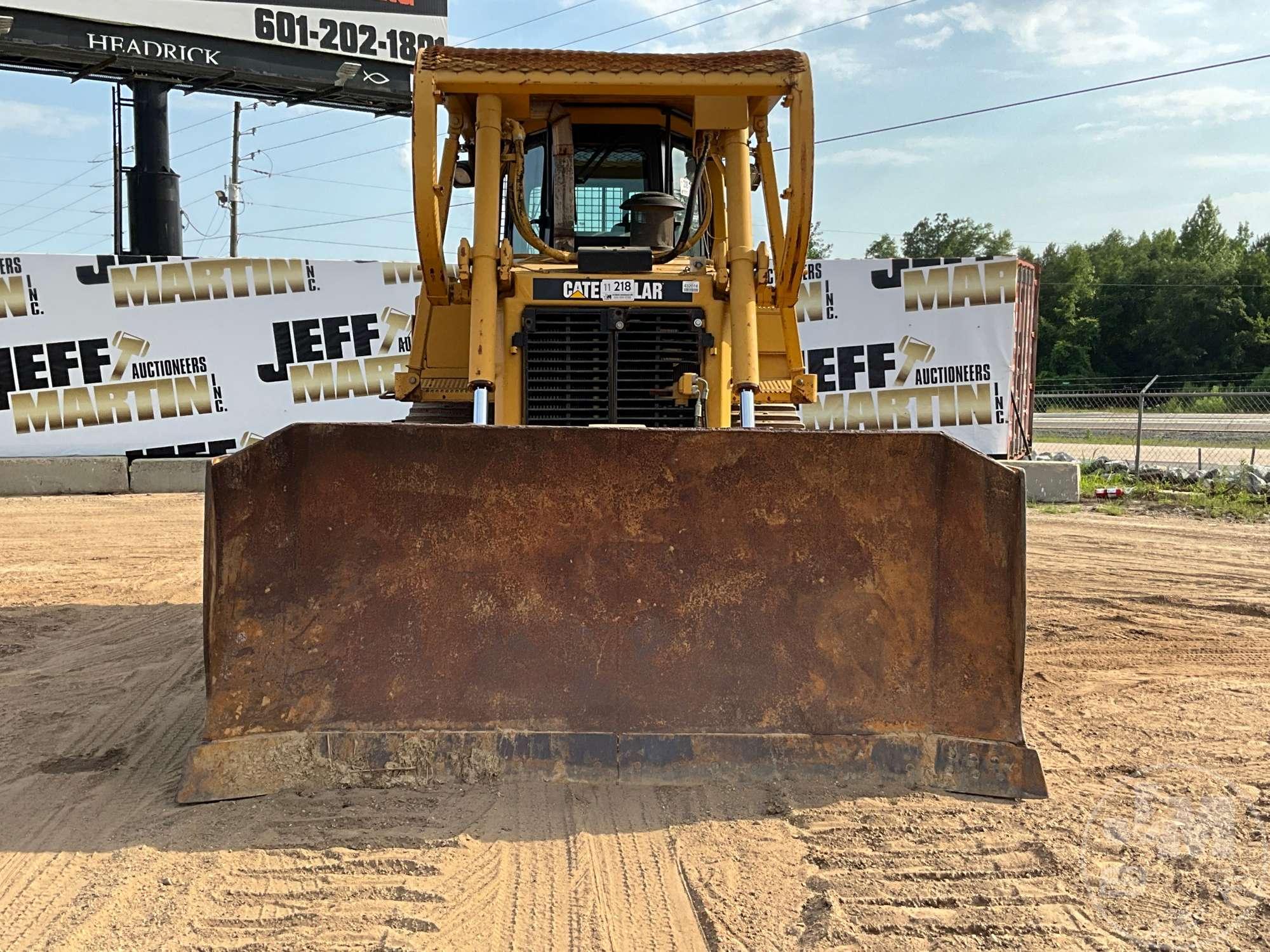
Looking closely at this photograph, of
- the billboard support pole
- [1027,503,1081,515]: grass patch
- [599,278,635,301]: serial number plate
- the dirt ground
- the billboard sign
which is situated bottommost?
the dirt ground

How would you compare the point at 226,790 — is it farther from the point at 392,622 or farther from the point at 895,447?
the point at 895,447

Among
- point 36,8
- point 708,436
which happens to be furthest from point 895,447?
point 36,8

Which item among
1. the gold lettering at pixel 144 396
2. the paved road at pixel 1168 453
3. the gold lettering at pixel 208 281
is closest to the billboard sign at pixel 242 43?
the gold lettering at pixel 208 281

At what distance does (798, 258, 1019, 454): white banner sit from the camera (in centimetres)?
1315

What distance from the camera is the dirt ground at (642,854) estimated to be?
2.79m

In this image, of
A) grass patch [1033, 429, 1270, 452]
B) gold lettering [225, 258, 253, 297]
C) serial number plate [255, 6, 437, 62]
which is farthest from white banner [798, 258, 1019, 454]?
serial number plate [255, 6, 437, 62]

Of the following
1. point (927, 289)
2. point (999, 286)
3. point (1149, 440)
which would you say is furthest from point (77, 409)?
point (1149, 440)

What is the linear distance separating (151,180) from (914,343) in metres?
14.5

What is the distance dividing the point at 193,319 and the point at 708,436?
36.8ft

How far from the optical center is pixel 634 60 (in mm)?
5266

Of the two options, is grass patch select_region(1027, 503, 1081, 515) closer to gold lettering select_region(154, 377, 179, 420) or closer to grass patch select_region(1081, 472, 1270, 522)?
grass patch select_region(1081, 472, 1270, 522)

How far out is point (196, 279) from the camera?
13297mm

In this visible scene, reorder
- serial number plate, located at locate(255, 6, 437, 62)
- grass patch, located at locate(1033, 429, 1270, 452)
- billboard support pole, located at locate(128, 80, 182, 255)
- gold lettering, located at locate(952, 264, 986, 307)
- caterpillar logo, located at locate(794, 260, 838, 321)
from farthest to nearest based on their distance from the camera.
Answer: grass patch, located at locate(1033, 429, 1270, 452) → serial number plate, located at locate(255, 6, 437, 62) → billboard support pole, located at locate(128, 80, 182, 255) → caterpillar logo, located at locate(794, 260, 838, 321) → gold lettering, located at locate(952, 264, 986, 307)

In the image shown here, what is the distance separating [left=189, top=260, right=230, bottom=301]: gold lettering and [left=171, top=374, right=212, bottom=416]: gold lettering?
3.21ft
